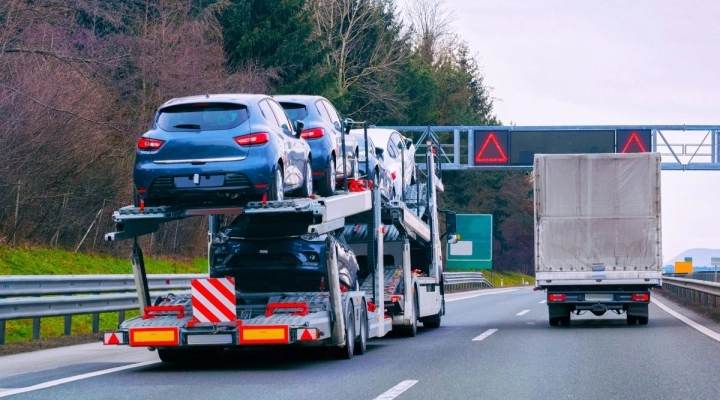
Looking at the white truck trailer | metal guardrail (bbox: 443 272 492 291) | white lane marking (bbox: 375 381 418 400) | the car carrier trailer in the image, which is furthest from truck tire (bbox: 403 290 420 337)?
metal guardrail (bbox: 443 272 492 291)

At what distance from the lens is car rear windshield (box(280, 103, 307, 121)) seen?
15.3 metres

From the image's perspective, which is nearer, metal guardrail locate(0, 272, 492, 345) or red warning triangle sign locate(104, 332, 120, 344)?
red warning triangle sign locate(104, 332, 120, 344)

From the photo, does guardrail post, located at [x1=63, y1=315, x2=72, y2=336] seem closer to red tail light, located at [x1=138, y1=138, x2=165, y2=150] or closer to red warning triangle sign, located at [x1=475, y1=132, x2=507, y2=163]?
red tail light, located at [x1=138, y1=138, x2=165, y2=150]

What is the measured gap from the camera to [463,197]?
3162 inches

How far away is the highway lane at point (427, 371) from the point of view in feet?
34.5

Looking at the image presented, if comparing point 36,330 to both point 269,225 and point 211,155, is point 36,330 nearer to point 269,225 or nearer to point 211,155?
point 269,225

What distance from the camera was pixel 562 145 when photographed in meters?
42.7

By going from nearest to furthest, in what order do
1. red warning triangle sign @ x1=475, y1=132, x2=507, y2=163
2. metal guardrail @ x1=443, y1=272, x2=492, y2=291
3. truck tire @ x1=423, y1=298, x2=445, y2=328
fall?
1. truck tire @ x1=423, y1=298, x2=445, y2=328
2. red warning triangle sign @ x1=475, y1=132, x2=507, y2=163
3. metal guardrail @ x1=443, y1=272, x2=492, y2=291

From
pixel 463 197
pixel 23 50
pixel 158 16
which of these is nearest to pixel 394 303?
pixel 23 50

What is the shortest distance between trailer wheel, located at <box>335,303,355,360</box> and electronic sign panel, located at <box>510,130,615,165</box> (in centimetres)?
2939

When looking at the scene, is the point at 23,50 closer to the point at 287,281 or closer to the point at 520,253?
the point at 287,281

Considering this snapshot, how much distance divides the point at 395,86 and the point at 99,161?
36018 millimetres

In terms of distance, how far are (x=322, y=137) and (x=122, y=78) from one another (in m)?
19.1

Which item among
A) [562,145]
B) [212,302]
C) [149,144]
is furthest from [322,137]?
[562,145]
